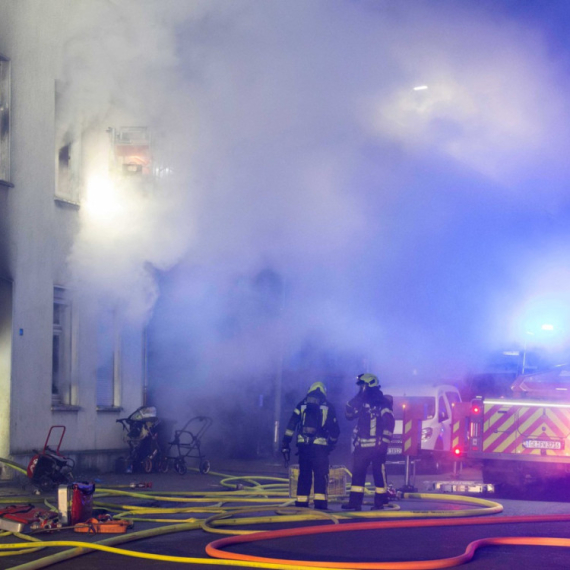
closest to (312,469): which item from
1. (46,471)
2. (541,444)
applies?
(541,444)

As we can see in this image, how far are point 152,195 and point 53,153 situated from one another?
6.53 feet

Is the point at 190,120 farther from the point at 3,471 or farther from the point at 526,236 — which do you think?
the point at 526,236

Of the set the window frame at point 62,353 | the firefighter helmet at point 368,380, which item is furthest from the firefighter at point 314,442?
the window frame at point 62,353

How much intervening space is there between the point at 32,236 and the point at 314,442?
18.5 feet

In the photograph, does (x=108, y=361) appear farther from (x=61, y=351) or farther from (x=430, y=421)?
(x=430, y=421)

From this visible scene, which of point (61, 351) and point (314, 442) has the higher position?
point (61, 351)

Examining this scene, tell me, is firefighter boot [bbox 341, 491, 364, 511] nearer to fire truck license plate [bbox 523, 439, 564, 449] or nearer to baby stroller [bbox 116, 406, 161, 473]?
fire truck license plate [bbox 523, 439, 564, 449]

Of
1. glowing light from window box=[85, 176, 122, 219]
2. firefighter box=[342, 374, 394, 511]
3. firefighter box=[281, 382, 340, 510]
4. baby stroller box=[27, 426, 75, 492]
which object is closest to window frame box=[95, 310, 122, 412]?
glowing light from window box=[85, 176, 122, 219]

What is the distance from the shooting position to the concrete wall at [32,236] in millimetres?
13328

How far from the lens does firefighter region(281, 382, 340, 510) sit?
10.6 m

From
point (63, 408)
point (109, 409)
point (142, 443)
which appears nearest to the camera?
point (63, 408)

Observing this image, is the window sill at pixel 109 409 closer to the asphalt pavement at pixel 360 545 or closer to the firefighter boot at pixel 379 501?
the asphalt pavement at pixel 360 545

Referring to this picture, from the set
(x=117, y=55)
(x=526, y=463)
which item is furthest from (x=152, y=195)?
(x=526, y=463)

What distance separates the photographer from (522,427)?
480 inches
